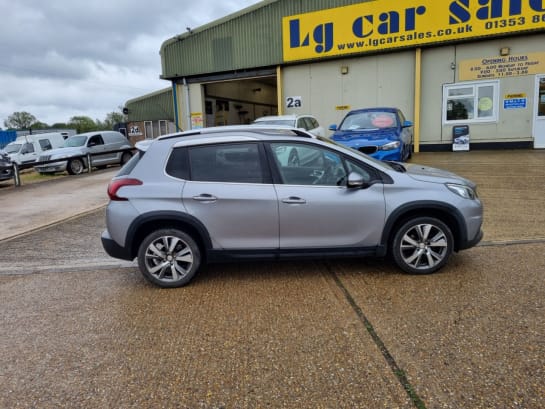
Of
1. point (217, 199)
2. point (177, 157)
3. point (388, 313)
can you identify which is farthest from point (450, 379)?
point (177, 157)

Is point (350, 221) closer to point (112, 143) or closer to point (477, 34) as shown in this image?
point (477, 34)

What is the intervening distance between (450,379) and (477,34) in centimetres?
1464

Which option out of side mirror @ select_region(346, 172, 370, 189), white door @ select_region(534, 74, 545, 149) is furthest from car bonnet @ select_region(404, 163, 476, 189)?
white door @ select_region(534, 74, 545, 149)

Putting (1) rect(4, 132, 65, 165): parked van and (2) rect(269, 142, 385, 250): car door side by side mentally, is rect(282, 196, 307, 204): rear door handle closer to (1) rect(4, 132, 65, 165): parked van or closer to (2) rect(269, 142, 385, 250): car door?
(2) rect(269, 142, 385, 250): car door

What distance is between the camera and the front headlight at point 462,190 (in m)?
4.34

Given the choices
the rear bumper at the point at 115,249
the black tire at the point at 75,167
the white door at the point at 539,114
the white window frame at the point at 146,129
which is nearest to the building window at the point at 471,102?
the white door at the point at 539,114

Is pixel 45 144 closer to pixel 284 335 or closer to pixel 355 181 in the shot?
pixel 355 181

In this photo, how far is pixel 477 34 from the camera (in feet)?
46.1

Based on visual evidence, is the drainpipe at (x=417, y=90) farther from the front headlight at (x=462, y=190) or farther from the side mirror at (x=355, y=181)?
the side mirror at (x=355, y=181)

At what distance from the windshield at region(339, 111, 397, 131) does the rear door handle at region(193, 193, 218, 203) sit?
724cm

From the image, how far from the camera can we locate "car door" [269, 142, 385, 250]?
417cm

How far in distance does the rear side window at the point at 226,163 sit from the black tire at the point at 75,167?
549 inches

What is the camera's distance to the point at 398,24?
15.1m

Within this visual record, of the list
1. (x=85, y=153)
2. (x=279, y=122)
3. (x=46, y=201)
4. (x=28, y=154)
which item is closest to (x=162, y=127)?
(x=28, y=154)
